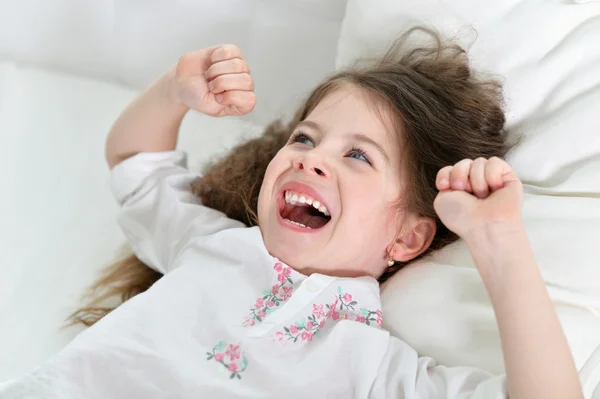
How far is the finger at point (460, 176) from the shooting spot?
Answer: 0.90 m

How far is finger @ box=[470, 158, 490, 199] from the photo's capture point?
2.91ft

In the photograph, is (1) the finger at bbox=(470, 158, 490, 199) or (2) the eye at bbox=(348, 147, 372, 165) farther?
(2) the eye at bbox=(348, 147, 372, 165)

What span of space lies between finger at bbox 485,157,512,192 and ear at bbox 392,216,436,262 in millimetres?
242

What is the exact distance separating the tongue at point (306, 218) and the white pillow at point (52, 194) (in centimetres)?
45

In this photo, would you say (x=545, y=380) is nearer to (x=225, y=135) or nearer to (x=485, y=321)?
(x=485, y=321)

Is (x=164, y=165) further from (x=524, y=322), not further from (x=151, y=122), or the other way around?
(x=524, y=322)

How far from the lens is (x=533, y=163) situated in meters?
1.12

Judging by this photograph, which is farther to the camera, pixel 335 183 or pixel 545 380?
pixel 335 183

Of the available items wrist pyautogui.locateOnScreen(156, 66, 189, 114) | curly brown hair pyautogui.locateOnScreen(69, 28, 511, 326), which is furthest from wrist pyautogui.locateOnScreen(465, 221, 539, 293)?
wrist pyautogui.locateOnScreen(156, 66, 189, 114)

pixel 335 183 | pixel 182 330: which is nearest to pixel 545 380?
pixel 335 183

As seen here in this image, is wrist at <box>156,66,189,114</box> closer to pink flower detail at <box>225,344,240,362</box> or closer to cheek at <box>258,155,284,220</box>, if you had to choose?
cheek at <box>258,155,284,220</box>

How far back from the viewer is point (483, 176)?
89cm

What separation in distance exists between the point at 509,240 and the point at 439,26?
0.53m

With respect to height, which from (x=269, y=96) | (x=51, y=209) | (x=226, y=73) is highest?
(x=226, y=73)
